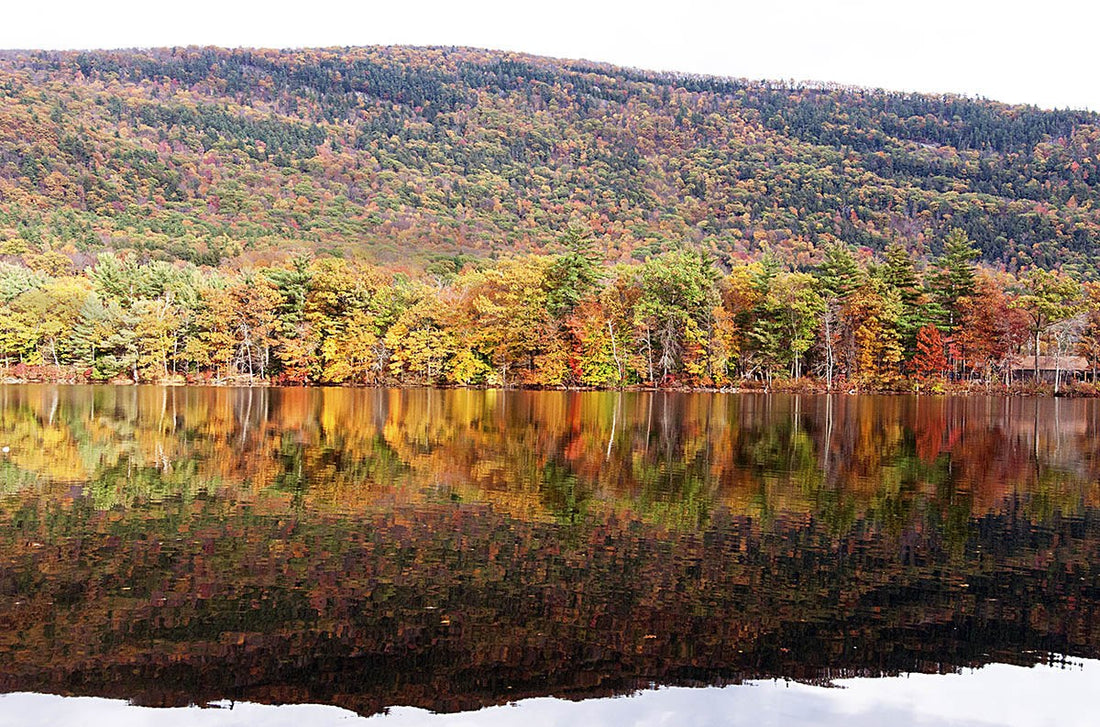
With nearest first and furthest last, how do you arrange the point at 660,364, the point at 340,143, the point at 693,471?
1. the point at 693,471
2. the point at 660,364
3. the point at 340,143

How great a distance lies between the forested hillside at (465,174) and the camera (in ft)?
407

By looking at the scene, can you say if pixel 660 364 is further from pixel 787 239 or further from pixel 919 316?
pixel 787 239

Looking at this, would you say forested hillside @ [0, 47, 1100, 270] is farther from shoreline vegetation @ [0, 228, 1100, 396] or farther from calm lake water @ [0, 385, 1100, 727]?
calm lake water @ [0, 385, 1100, 727]

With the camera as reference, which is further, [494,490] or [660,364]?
[660,364]

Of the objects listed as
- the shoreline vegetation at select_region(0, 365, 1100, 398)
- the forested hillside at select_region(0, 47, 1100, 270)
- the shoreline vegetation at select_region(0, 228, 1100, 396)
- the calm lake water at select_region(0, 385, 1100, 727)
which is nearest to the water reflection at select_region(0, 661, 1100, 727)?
the calm lake water at select_region(0, 385, 1100, 727)

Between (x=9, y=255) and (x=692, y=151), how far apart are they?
418 ft

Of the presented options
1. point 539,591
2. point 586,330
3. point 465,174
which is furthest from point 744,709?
point 465,174

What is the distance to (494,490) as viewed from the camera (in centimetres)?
1472

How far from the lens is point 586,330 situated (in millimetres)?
62344

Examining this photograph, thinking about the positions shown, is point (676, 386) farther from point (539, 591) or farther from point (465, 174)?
point (465, 174)

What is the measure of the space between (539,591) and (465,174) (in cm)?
16740

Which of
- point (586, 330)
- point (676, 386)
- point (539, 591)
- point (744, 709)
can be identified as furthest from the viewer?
point (676, 386)

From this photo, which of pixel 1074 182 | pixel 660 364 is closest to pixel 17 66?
pixel 660 364

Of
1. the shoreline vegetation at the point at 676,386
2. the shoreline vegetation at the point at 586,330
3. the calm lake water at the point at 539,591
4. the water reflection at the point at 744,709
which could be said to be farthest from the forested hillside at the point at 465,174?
the water reflection at the point at 744,709
